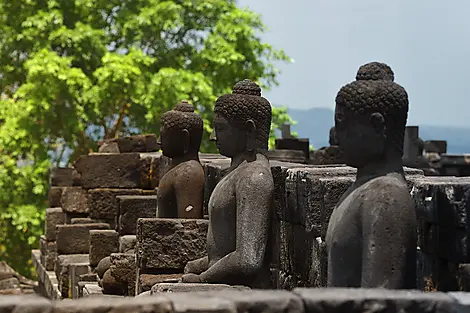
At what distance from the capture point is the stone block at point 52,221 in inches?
600

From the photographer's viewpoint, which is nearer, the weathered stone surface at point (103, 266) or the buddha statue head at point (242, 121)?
the buddha statue head at point (242, 121)

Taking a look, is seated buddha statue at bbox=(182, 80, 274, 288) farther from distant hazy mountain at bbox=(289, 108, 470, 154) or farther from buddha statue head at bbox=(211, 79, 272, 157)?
distant hazy mountain at bbox=(289, 108, 470, 154)

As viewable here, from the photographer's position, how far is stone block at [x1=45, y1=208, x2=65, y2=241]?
600 inches

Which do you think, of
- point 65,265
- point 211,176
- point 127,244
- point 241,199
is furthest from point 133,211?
point 241,199

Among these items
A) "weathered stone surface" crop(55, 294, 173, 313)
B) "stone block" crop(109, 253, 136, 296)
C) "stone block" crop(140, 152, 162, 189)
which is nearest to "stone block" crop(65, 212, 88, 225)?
"stone block" crop(140, 152, 162, 189)

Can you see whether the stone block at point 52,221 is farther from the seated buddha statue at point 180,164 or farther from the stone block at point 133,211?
the seated buddha statue at point 180,164

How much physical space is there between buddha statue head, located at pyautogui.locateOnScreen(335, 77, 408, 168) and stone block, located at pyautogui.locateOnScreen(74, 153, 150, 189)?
8.08m

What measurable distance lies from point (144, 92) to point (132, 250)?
15.1 m

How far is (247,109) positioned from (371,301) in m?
2.36

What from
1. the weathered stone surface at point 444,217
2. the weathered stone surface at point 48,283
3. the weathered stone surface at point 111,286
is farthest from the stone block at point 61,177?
the weathered stone surface at point 444,217

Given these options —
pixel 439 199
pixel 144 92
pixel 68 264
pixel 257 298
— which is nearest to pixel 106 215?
pixel 68 264

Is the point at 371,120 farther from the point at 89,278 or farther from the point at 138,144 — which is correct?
the point at 138,144

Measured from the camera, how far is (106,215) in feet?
41.9

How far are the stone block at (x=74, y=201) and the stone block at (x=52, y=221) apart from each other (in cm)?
97
